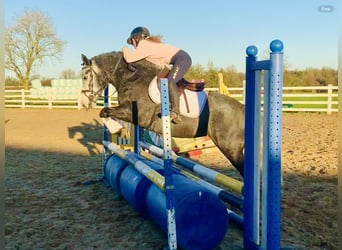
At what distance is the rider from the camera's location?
3.81m

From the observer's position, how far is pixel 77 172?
→ 607 centimetres

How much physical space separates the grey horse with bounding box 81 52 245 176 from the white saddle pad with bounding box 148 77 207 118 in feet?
0.15

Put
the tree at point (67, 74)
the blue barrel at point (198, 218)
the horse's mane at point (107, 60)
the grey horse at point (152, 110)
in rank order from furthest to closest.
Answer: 1. the tree at point (67, 74)
2. the horse's mane at point (107, 60)
3. the grey horse at point (152, 110)
4. the blue barrel at point (198, 218)

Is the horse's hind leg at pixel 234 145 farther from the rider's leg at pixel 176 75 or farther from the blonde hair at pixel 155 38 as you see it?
the blonde hair at pixel 155 38

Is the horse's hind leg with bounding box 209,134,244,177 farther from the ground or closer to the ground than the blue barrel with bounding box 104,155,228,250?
farther from the ground

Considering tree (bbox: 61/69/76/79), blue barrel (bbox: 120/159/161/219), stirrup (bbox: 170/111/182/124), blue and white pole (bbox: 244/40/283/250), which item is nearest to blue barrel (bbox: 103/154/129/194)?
blue barrel (bbox: 120/159/161/219)

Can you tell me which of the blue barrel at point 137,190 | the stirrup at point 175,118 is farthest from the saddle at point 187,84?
the blue barrel at point 137,190

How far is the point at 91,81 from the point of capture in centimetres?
431

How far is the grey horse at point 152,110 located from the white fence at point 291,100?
974 cm

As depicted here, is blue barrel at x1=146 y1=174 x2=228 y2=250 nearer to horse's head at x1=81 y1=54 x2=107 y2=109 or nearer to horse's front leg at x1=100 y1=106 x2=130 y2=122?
horse's front leg at x1=100 y1=106 x2=130 y2=122

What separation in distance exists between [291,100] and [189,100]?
1502cm

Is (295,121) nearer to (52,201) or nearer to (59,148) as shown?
(59,148)

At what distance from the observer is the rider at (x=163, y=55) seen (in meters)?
3.81

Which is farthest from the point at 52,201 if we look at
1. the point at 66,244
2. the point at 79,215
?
the point at 66,244
